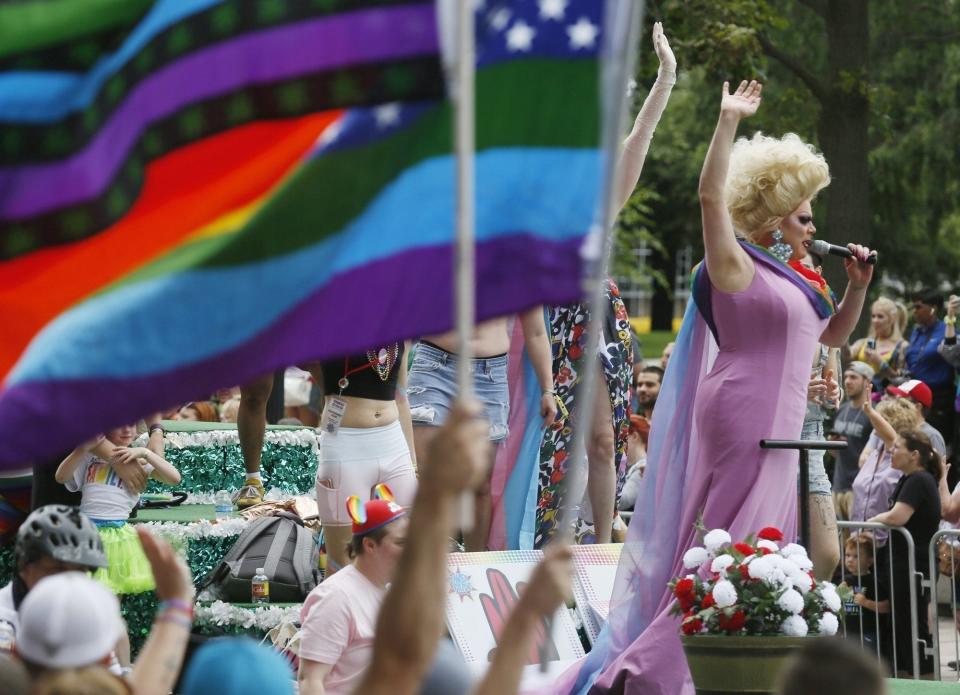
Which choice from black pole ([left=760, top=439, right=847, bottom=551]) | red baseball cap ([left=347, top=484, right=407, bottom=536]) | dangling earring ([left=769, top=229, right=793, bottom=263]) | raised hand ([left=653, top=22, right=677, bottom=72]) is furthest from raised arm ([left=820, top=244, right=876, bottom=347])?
red baseball cap ([left=347, top=484, right=407, bottom=536])

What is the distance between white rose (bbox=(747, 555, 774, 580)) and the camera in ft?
20.9

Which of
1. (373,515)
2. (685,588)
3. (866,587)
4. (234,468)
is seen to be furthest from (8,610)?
(866,587)

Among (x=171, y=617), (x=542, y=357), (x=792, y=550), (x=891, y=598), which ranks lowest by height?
(x=891, y=598)

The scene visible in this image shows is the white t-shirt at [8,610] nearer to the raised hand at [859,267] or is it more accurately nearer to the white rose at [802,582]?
the white rose at [802,582]

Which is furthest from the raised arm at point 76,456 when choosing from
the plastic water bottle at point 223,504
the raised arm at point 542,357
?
the raised arm at point 542,357

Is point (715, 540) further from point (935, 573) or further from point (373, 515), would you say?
point (935, 573)

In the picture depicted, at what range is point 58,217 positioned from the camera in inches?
160

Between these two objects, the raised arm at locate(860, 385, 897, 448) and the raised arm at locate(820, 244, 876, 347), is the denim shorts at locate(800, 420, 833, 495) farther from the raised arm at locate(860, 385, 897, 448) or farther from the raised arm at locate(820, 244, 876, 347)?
the raised arm at locate(860, 385, 897, 448)

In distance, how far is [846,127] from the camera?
66.3ft

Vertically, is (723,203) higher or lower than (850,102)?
lower

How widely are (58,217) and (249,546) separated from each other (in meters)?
5.27

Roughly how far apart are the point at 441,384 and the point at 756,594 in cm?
268

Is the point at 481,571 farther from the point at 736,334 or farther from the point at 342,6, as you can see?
the point at 342,6

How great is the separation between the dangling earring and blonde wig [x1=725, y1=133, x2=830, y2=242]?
42 millimetres
